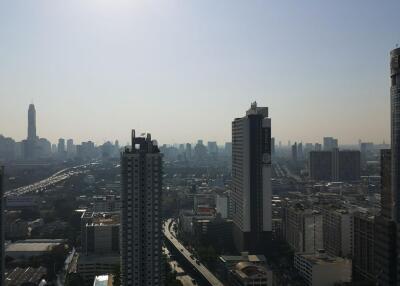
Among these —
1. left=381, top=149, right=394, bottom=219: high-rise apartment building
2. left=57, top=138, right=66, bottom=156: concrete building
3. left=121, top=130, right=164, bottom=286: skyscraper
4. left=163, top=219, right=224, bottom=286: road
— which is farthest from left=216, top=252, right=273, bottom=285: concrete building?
left=57, top=138, right=66, bottom=156: concrete building

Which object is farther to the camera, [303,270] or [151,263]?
[303,270]

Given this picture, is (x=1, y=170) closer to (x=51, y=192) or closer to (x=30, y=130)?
(x=51, y=192)

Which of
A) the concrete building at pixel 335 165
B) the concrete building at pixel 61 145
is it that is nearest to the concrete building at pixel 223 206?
the concrete building at pixel 335 165

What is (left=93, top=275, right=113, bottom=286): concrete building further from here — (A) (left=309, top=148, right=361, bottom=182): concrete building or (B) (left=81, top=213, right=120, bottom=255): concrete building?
(A) (left=309, top=148, right=361, bottom=182): concrete building

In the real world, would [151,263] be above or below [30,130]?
below

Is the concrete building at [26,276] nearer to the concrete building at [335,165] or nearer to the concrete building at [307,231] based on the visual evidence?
the concrete building at [307,231]

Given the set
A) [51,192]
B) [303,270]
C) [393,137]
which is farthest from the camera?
[51,192]

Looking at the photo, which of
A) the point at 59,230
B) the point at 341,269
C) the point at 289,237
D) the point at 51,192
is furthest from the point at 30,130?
the point at 341,269

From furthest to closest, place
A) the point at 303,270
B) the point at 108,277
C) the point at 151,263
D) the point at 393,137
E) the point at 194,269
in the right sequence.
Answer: the point at 194,269 < the point at 303,270 < the point at 108,277 < the point at 151,263 < the point at 393,137

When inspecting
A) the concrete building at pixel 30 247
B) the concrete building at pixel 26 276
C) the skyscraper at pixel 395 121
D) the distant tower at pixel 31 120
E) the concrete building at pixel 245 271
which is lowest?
Result: the concrete building at pixel 26 276
